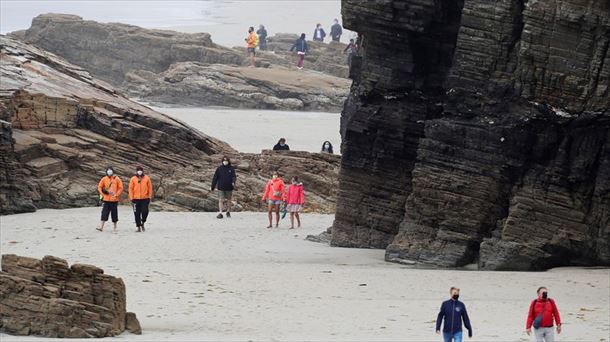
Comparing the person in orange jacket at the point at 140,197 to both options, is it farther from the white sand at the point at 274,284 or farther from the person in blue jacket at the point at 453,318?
the person in blue jacket at the point at 453,318

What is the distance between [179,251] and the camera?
27547 mm

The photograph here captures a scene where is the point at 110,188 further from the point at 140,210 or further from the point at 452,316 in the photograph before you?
the point at 452,316

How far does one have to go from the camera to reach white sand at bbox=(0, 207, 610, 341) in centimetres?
2052

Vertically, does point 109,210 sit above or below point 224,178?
below

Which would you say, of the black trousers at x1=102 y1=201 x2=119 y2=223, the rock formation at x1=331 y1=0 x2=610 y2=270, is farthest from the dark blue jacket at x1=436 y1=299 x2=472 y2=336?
the black trousers at x1=102 y1=201 x2=119 y2=223

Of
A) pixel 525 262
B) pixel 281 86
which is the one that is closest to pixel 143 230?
pixel 525 262

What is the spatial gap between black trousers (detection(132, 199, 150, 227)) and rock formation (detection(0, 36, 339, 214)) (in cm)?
282

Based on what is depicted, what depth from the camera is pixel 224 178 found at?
3145 centimetres

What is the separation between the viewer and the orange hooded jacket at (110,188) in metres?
29.3

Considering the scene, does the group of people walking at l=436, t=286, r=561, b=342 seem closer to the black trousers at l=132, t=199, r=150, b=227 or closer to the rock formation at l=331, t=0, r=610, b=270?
the rock formation at l=331, t=0, r=610, b=270

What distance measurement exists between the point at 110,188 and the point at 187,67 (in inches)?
922

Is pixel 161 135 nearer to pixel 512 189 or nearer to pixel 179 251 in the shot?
pixel 179 251

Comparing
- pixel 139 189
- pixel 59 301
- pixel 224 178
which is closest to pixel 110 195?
pixel 139 189

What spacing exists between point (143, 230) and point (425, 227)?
20.2 feet
